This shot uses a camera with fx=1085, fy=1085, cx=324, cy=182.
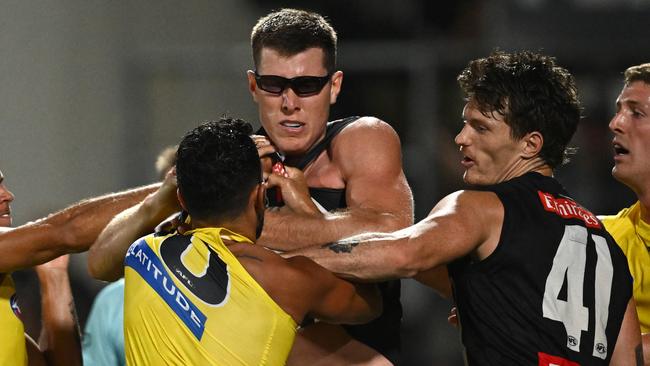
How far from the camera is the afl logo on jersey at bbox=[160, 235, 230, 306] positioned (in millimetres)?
3857

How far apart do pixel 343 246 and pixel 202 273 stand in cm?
59

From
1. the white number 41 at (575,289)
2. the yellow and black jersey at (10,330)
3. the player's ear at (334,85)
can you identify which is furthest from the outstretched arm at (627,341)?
the yellow and black jersey at (10,330)

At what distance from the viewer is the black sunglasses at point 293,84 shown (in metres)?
4.84

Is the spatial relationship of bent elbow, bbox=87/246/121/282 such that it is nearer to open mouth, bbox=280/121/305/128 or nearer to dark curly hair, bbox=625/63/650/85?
open mouth, bbox=280/121/305/128

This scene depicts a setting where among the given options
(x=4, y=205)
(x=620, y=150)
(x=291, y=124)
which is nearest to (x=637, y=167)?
(x=620, y=150)

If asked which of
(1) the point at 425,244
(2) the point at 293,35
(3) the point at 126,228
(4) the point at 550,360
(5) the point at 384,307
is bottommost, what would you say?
(5) the point at 384,307

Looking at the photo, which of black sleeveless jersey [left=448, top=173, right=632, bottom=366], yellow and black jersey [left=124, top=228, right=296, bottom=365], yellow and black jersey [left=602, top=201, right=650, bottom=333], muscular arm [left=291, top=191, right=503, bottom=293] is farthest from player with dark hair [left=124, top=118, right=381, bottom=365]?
yellow and black jersey [left=602, top=201, right=650, bottom=333]

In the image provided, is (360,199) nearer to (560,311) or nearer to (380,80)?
(560,311)

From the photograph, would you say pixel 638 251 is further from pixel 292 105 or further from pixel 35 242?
pixel 35 242

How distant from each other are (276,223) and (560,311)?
1.20m

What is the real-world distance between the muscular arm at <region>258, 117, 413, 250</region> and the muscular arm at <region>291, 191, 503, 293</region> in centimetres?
28

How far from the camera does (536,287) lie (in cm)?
418

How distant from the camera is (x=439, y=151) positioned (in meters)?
10.9

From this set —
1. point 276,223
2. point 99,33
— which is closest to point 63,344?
point 276,223
